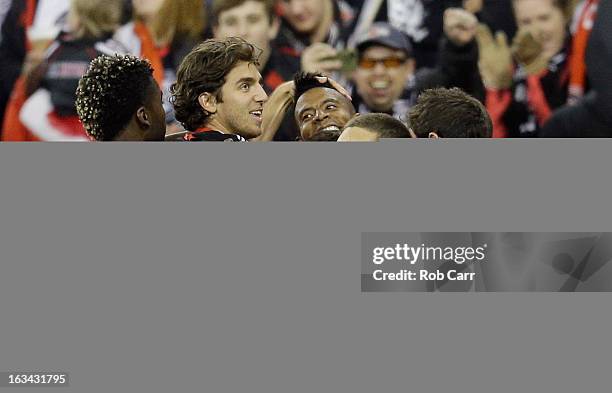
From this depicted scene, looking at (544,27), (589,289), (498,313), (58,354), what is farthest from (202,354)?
(544,27)

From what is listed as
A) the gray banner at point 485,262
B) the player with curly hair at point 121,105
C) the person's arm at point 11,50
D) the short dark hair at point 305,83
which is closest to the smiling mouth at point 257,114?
the player with curly hair at point 121,105

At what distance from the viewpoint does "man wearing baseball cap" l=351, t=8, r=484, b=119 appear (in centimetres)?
644

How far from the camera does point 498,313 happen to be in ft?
7.47

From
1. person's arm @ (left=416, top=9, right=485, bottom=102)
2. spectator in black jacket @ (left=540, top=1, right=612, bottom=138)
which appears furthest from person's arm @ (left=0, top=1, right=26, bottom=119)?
spectator in black jacket @ (left=540, top=1, right=612, bottom=138)

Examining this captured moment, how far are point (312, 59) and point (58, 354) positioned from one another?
14.8ft

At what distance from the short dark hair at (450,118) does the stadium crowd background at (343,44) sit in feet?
9.64

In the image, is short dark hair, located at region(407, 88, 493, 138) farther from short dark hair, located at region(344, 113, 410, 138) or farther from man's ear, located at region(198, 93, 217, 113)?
man's ear, located at region(198, 93, 217, 113)

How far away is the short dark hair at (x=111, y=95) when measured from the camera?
3051 millimetres

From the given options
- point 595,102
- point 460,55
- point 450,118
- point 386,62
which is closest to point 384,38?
point 386,62

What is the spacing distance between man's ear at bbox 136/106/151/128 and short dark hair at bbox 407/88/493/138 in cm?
96

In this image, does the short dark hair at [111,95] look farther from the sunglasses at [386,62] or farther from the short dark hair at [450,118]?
the sunglasses at [386,62]

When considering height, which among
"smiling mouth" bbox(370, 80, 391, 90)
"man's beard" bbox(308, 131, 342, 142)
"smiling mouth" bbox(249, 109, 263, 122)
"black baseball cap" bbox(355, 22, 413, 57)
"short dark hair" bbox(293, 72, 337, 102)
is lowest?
"smiling mouth" bbox(249, 109, 263, 122)

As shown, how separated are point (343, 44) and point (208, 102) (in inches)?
133

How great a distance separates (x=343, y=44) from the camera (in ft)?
21.6
